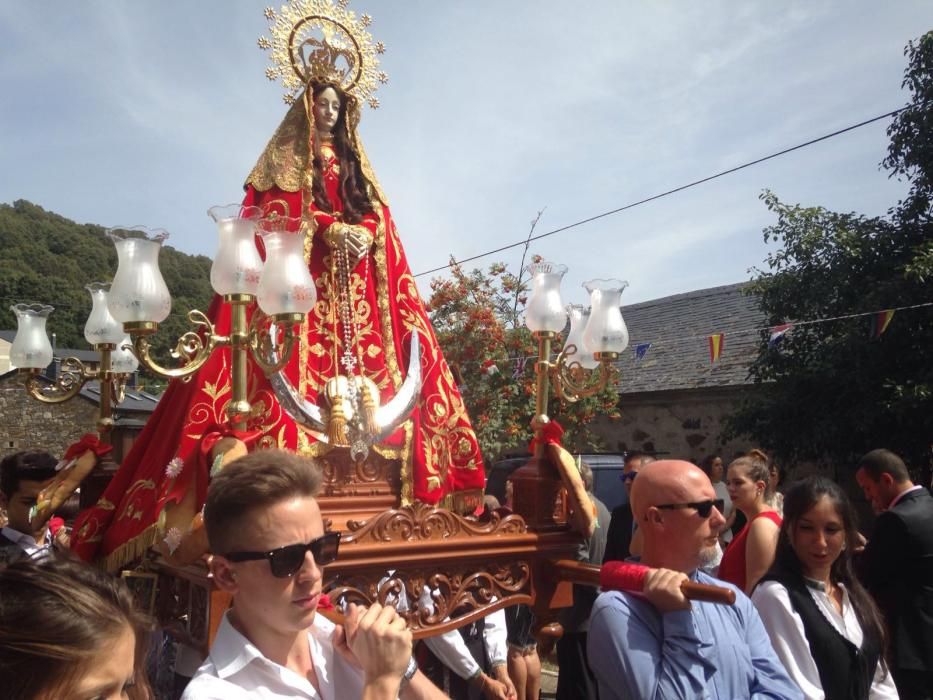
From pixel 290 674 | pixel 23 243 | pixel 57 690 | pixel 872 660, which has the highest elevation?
pixel 23 243

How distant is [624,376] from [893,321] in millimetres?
6480

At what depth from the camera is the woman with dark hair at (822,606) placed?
2840mm

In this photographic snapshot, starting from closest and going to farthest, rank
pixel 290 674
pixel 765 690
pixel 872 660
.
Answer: pixel 290 674, pixel 765 690, pixel 872 660

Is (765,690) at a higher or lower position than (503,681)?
higher

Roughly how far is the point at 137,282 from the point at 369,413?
1116mm

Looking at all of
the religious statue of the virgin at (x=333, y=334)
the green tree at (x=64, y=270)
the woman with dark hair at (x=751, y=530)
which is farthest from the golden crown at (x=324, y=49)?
the green tree at (x=64, y=270)

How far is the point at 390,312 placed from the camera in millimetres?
4176

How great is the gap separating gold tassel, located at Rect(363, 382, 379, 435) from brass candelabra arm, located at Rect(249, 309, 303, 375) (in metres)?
0.46

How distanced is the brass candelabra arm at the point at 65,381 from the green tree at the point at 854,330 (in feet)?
28.4

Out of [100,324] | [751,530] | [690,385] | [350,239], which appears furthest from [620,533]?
[690,385]

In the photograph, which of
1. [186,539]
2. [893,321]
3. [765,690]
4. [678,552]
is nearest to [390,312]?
[186,539]

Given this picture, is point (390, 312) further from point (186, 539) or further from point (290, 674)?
point (290, 674)

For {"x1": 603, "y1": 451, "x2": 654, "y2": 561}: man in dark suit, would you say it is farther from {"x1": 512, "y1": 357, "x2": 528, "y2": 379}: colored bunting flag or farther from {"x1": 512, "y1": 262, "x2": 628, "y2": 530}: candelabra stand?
{"x1": 512, "y1": 357, "x2": 528, "y2": 379}: colored bunting flag

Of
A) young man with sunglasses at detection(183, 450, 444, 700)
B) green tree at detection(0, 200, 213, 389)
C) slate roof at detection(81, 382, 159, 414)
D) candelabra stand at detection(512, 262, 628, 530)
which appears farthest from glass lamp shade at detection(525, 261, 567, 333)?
green tree at detection(0, 200, 213, 389)
